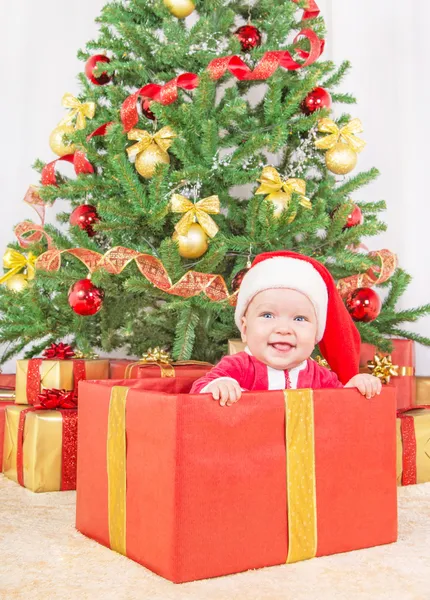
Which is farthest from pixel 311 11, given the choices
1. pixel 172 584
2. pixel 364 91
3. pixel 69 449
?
pixel 172 584

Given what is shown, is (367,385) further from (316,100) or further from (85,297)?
(316,100)

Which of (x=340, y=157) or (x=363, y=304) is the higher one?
(x=340, y=157)

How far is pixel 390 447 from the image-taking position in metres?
1.24

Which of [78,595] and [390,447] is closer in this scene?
[78,595]

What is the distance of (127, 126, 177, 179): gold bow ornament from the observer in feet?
6.02

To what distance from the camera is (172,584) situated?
0.98 m

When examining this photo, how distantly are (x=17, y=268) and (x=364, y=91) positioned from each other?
148 centimetres

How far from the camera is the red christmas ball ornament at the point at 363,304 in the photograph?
187cm

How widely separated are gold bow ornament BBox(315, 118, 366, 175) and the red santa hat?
67 cm

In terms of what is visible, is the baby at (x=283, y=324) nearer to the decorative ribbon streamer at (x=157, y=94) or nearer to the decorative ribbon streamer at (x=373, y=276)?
the decorative ribbon streamer at (x=373, y=276)

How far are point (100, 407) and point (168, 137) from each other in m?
0.89

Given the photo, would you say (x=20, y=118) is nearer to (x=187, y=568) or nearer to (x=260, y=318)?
(x=260, y=318)

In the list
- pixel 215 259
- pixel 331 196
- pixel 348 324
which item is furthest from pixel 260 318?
pixel 331 196

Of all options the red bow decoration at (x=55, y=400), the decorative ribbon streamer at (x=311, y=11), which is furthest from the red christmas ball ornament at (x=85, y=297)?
the decorative ribbon streamer at (x=311, y=11)
